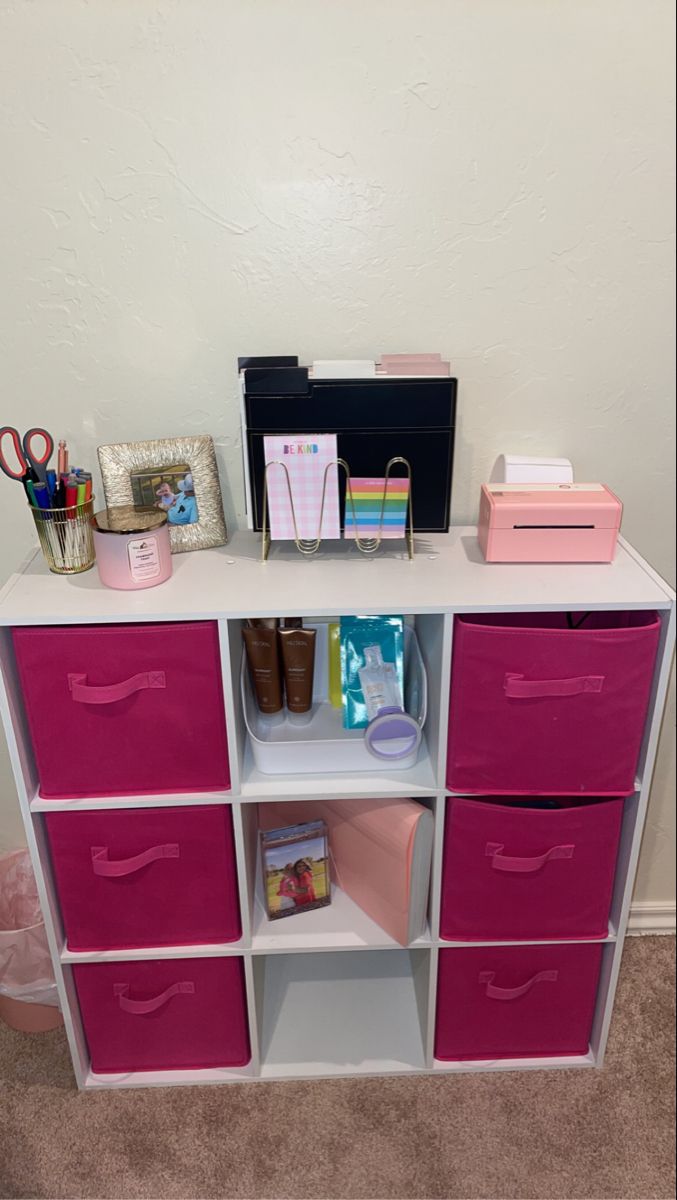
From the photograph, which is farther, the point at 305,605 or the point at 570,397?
the point at 570,397

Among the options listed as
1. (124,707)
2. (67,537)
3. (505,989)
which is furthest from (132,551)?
(505,989)

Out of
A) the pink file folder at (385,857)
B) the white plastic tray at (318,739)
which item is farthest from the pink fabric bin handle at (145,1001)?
the white plastic tray at (318,739)

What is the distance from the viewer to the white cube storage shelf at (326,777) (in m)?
1.34

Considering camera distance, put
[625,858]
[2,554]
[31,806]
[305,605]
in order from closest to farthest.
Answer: [305,605]
[31,806]
[625,858]
[2,554]

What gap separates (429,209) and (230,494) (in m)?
0.58

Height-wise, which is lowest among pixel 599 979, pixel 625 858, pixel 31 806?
pixel 599 979

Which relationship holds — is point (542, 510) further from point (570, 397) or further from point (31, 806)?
point (31, 806)

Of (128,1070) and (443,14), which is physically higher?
(443,14)

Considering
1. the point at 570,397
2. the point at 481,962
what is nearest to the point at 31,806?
the point at 481,962

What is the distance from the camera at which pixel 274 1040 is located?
69.2 inches

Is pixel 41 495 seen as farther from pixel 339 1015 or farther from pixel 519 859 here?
pixel 339 1015

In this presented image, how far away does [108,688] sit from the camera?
4.43ft

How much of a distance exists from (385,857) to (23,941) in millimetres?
716

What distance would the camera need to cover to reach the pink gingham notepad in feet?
4.69
